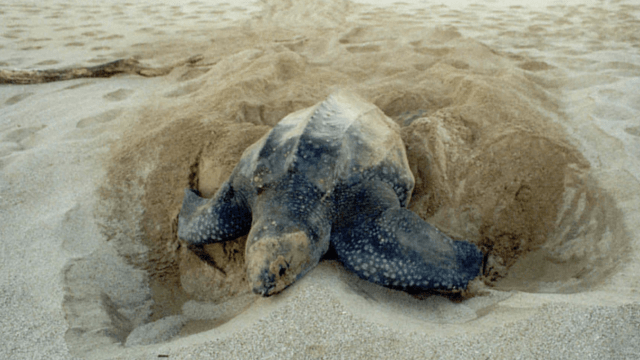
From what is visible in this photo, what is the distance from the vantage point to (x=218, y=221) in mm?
2262

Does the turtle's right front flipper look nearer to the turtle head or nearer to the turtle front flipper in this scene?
the turtle head

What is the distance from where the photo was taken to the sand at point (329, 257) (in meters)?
1.51

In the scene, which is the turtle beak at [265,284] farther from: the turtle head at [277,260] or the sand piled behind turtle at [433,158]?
the sand piled behind turtle at [433,158]

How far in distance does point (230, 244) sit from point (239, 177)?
429mm

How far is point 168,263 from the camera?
2.39 m

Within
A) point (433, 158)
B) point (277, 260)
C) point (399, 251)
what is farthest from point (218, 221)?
point (433, 158)

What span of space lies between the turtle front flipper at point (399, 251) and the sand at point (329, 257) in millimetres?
95

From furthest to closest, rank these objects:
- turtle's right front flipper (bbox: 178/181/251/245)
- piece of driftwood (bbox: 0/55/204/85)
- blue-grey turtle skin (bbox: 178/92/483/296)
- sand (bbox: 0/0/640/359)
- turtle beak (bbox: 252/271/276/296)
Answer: piece of driftwood (bbox: 0/55/204/85), turtle's right front flipper (bbox: 178/181/251/245), blue-grey turtle skin (bbox: 178/92/483/296), turtle beak (bbox: 252/271/276/296), sand (bbox: 0/0/640/359)

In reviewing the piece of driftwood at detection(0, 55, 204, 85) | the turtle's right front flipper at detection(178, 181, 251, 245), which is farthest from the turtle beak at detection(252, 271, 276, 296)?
the piece of driftwood at detection(0, 55, 204, 85)

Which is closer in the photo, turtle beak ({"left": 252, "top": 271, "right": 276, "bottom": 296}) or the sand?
the sand

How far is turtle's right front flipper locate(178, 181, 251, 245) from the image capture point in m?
2.26

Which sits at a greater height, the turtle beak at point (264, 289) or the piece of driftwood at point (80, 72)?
the piece of driftwood at point (80, 72)

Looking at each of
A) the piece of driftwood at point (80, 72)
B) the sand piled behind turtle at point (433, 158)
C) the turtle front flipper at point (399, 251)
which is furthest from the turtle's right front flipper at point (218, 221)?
the piece of driftwood at point (80, 72)

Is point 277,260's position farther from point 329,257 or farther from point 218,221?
point 218,221
